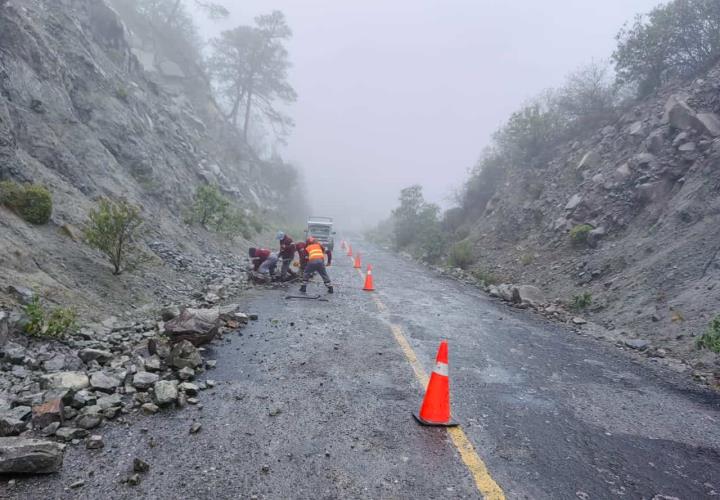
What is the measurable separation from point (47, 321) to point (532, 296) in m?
10.5

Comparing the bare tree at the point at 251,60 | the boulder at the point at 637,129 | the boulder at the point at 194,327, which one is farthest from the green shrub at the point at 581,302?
the bare tree at the point at 251,60

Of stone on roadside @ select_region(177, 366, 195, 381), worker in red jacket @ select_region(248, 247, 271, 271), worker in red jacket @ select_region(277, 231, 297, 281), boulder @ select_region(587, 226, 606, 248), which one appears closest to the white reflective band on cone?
stone on roadside @ select_region(177, 366, 195, 381)

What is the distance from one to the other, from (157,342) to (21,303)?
5.47 ft

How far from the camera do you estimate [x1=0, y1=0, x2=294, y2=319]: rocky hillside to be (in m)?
6.77

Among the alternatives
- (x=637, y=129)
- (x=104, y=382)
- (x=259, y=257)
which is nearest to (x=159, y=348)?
(x=104, y=382)

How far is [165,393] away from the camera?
13.8 feet

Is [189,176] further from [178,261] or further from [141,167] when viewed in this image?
[178,261]

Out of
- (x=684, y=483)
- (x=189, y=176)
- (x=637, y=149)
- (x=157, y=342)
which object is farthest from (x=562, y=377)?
(x=189, y=176)

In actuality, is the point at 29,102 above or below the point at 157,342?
above

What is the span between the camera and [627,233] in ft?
39.6

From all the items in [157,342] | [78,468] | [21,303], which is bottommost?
[78,468]

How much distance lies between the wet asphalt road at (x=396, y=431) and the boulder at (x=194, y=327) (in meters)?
0.26

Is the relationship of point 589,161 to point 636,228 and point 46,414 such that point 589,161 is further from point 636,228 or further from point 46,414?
point 46,414

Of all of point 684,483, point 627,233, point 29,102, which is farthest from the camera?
point 627,233
